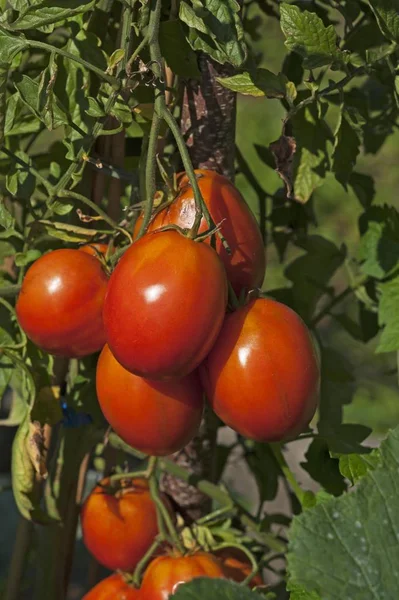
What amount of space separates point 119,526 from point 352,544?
46cm

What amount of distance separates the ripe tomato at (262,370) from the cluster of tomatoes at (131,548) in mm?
252

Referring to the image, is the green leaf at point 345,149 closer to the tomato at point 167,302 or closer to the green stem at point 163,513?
the tomato at point 167,302

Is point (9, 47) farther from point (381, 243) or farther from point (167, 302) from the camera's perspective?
point (381, 243)

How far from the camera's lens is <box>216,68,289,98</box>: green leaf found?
0.82m

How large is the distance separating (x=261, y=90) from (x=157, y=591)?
0.50 meters

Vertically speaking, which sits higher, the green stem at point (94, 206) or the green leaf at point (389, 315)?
the green stem at point (94, 206)

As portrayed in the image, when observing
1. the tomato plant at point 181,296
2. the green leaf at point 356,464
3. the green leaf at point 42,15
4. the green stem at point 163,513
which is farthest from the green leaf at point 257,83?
the green stem at point 163,513

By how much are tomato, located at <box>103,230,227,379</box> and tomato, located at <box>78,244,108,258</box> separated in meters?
0.15

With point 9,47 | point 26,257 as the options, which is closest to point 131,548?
point 26,257

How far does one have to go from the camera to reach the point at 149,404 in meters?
0.81

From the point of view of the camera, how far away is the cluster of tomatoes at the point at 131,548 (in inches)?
38.3

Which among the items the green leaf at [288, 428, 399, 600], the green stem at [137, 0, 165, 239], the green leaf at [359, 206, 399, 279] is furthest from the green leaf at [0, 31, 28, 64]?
the green leaf at [359, 206, 399, 279]

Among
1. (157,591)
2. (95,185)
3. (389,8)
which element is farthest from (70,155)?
(157,591)

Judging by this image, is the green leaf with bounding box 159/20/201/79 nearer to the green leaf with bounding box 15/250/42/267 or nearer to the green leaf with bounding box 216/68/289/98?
the green leaf with bounding box 216/68/289/98
